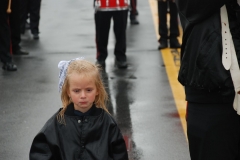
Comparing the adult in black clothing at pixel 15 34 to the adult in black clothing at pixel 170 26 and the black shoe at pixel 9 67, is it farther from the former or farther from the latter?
the adult in black clothing at pixel 170 26

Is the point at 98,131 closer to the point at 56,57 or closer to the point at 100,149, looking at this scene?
the point at 100,149

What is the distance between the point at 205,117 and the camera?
3.64 meters

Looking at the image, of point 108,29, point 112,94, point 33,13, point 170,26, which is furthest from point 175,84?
point 33,13

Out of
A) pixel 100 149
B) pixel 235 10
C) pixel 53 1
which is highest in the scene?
pixel 235 10

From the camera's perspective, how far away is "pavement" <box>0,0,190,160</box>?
6.32 metres

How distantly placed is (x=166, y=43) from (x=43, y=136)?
7.64 metres

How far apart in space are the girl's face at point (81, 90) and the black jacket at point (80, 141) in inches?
3.4

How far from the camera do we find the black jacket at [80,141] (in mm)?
3771

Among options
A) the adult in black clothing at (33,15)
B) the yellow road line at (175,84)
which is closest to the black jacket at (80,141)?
the yellow road line at (175,84)

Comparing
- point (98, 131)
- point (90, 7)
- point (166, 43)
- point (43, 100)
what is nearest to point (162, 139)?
point (43, 100)

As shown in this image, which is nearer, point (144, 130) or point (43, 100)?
point (144, 130)

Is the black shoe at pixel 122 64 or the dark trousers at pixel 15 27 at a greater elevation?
the dark trousers at pixel 15 27

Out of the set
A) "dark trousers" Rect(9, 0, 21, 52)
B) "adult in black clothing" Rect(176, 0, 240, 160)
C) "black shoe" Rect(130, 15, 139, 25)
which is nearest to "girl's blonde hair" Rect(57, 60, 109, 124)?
"adult in black clothing" Rect(176, 0, 240, 160)

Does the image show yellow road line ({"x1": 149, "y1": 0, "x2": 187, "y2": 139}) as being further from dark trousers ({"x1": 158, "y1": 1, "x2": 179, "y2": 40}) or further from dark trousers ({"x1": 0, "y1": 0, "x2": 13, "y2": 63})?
dark trousers ({"x1": 0, "y1": 0, "x2": 13, "y2": 63})
